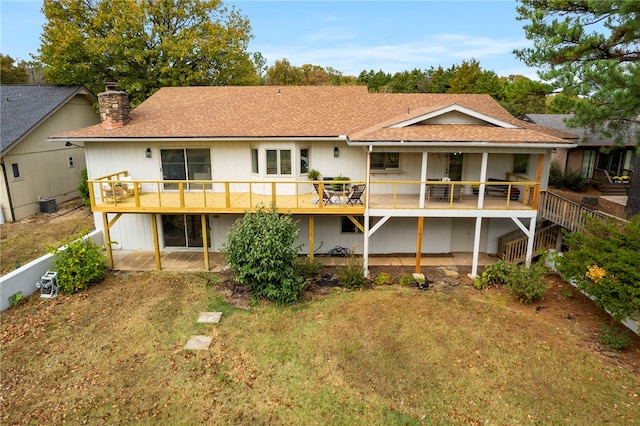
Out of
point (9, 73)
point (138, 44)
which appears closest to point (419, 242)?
point (138, 44)

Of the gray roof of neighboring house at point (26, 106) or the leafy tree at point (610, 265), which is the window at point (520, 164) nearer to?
the leafy tree at point (610, 265)

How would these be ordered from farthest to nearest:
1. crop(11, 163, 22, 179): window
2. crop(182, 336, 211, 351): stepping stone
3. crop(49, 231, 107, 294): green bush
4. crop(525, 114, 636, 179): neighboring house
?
crop(525, 114, 636, 179): neighboring house, crop(11, 163, 22, 179): window, crop(49, 231, 107, 294): green bush, crop(182, 336, 211, 351): stepping stone

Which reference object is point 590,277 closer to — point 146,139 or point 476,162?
point 476,162

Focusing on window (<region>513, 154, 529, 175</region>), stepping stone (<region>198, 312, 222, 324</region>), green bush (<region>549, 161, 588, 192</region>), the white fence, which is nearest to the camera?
stepping stone (<region>198, 312, 222, 324</region>)

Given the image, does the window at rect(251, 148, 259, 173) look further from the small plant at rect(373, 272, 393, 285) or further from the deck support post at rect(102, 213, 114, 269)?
the small plant at rect(373, 272, 393, 285)

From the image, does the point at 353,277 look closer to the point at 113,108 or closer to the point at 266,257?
the point at 266,257

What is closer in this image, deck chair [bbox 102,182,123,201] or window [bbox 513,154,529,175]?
deck chair [bbox 102,182,123,201]

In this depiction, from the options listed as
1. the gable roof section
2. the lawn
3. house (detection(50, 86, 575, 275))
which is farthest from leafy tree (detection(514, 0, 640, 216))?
the lawn
